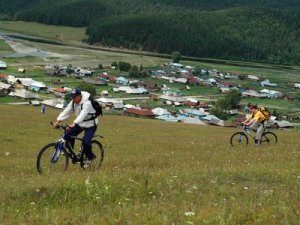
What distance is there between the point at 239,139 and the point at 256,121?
183 cm

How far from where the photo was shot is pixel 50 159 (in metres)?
14.3

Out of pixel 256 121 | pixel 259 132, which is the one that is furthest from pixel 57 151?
pixel 259 132

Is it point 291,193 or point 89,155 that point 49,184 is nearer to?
point 89,155

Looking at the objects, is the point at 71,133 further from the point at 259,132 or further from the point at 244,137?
the point at 244,137

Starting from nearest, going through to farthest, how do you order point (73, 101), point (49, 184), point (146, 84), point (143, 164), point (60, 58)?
1. point (49, 184)
2. point (73, 101)
3. point (143, 164)
4. point (146, 84)
5. point (60, 58)

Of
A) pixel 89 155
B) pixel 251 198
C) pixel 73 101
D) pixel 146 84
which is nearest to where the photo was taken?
pixel 251 198

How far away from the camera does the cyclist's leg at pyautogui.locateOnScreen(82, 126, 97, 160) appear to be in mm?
14586

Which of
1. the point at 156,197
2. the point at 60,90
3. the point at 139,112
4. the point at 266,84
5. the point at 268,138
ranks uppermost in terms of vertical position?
the point at 156,197

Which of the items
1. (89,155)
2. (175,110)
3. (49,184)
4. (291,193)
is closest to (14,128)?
(89,155)

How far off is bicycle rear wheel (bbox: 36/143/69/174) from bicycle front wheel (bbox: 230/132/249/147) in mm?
12491

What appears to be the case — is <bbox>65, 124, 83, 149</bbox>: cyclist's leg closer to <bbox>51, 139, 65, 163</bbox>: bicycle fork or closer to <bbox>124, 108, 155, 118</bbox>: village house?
<bbox>51, 139, 65, 163</bbox>: bicycle fork

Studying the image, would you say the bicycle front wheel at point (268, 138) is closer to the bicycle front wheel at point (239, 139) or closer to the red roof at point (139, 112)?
the bicycle front wheel at point (239, 139)

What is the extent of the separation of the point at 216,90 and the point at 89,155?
121754mm

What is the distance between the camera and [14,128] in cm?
3225
